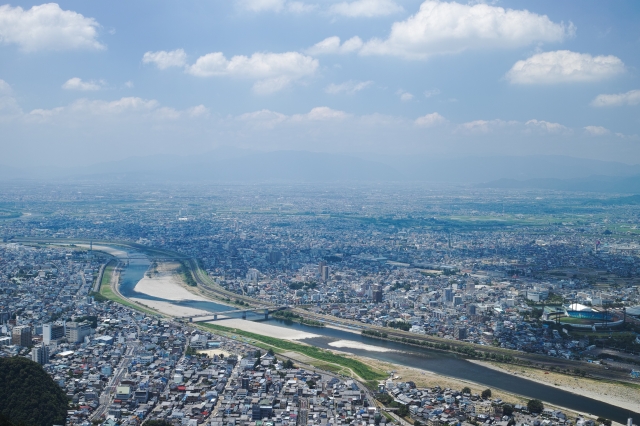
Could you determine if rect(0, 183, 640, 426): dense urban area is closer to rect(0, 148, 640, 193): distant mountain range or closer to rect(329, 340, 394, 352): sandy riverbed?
rect(329, 340, 394, 352): sandy riverbed

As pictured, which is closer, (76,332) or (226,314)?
(76,332)

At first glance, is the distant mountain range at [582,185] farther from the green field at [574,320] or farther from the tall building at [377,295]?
the green field at [574,320]

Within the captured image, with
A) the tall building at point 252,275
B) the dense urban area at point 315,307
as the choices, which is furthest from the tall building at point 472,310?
the tall building at point 252,275

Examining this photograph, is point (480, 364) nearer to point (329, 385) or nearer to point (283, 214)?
point (329, 385)

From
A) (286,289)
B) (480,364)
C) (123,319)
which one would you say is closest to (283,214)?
(286,289)

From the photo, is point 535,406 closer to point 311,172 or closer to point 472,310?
point 472,310

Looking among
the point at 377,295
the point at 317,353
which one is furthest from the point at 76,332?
the point at 377,295

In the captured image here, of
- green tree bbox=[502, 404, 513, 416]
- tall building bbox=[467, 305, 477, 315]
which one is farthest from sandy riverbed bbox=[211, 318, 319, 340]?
green tree bbox=[502, 404, 513, 416]
